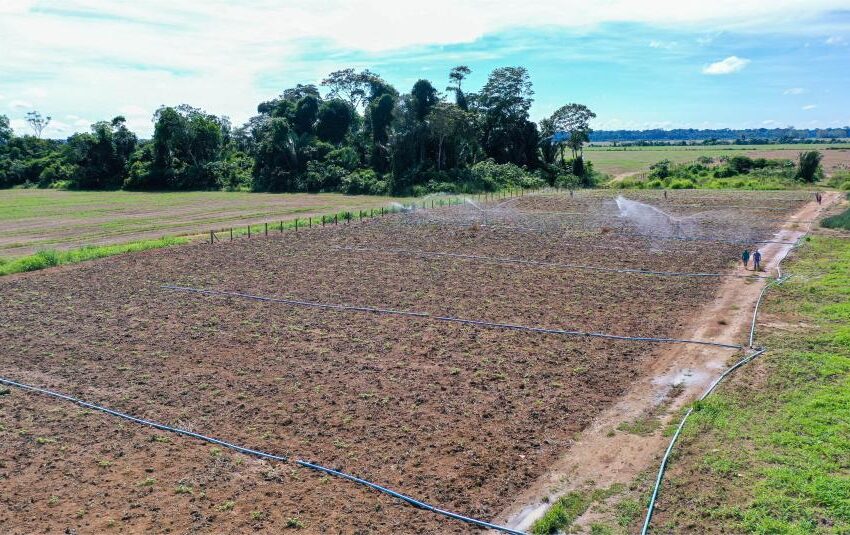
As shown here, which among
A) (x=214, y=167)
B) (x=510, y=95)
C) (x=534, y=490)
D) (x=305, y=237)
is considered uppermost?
(x=510, y=95)

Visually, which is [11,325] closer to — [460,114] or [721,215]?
[721,215]

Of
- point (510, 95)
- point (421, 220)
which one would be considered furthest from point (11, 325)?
point (510, 95)

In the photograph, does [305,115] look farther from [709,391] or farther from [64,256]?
[709,391]

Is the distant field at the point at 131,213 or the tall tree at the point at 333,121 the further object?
the tall tree at the point at 333,121

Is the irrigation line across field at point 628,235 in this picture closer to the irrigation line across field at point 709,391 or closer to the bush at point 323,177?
the irrigation line across field at point 709,391

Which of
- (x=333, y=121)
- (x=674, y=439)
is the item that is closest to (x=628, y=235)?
(x=674, y=439)

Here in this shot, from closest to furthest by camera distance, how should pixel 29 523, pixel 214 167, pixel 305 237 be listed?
pixel 29 523
pixel 305 237
pixel 214 167

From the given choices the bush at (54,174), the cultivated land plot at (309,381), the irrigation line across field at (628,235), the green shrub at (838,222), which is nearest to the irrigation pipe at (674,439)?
the cultivated land plot at (309,381)
